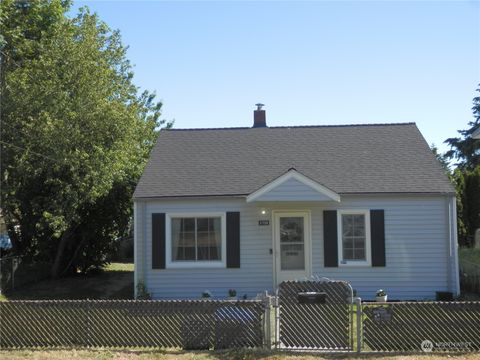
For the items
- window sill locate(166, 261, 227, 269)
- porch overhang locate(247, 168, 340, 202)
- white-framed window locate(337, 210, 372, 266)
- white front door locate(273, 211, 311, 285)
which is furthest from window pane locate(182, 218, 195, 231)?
white-framed window locate(337, 210, 372, 266)

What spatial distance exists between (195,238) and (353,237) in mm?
4130

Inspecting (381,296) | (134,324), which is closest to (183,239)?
(381,296)

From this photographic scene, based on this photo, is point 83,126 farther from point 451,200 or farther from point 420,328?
point 420,328

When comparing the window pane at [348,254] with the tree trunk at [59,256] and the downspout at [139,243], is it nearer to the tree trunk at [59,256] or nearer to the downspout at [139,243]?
the downspout at [139,243]

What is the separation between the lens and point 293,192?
13.8 meters

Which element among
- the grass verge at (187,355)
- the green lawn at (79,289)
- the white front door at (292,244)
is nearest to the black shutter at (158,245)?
the green lawn at (79,289)

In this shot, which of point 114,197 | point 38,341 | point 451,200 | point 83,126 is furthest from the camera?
point 114,197

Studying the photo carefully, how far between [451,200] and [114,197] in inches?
437

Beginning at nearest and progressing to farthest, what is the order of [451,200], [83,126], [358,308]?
[358,308] < [451,200] < [83,126]

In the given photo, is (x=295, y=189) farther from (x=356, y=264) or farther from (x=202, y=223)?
(x=202, y=223)

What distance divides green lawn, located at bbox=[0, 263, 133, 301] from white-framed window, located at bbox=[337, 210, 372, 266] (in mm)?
6014

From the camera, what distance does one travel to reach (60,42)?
17.5 meters

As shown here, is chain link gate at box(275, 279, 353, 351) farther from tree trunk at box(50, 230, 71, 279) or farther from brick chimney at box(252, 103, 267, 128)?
tree trunk at box(50, 230, 71, 279)

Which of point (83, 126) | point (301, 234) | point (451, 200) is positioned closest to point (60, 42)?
point (83, 126)
